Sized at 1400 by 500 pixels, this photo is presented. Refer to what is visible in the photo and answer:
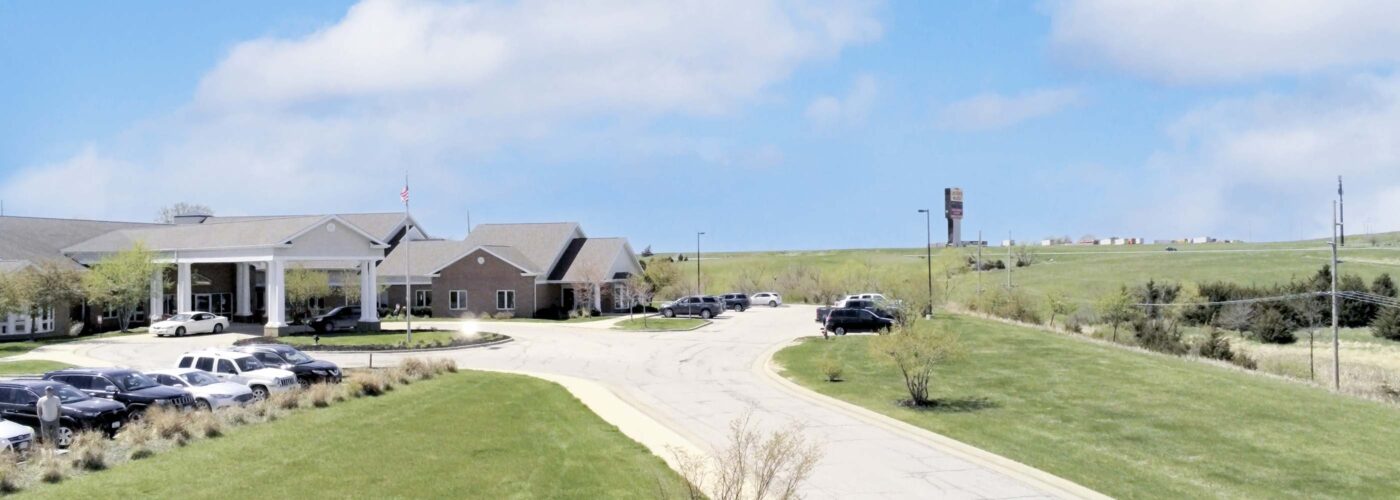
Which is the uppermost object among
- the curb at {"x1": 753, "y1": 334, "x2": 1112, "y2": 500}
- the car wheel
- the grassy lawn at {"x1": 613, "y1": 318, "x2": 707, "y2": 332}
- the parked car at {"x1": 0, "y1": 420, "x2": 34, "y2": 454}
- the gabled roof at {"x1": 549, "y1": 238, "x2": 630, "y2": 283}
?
the gabled roof at {"x1": 549, "y1": 238, "x2": 630, "y2": 283}

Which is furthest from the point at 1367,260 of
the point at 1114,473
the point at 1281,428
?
the point at 1114,473

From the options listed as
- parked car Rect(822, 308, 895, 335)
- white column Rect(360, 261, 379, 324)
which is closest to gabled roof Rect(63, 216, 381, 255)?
white column Rect(360, 261, 379, 324)

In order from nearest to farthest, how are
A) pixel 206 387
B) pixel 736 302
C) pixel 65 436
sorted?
1. pixel 65 436
2. pixel 206 387
3. pixel 736 302

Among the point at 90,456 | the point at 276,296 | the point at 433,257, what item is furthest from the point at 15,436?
the point at 433,257

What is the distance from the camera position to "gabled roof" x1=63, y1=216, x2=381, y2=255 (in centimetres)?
5288

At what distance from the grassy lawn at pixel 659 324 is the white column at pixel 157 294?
2581cm

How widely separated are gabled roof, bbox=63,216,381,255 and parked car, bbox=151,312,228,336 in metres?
3.97

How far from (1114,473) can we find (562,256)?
57014 mm

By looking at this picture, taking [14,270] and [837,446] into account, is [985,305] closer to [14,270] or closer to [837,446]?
[837,446]

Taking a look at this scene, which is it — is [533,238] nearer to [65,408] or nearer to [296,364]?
[296,364]

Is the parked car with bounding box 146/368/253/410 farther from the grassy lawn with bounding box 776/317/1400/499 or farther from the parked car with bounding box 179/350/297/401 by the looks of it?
the grassy lawn with bounding box 776/317/1400/499

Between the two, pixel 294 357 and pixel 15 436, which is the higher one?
pixel 294 357

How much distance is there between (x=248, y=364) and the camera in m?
27.8

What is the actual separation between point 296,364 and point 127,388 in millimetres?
7405
